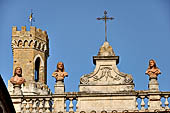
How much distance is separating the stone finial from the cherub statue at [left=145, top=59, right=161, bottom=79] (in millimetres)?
1799

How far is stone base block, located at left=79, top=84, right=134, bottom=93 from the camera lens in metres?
30.0

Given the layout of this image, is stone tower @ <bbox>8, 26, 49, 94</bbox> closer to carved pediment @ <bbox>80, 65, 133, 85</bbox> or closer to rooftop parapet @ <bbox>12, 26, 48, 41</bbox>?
rooftop parapet @ <bbox>12, 26, 48, 41</bbox>

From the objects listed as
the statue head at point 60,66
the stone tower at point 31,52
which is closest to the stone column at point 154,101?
the statue head at point 60,66

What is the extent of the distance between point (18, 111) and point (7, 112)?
4008 mm

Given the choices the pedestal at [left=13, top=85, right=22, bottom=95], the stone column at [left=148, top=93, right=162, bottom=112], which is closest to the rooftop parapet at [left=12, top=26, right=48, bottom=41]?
the pedestal at [left=13, top=85, right=22, bottom=95]

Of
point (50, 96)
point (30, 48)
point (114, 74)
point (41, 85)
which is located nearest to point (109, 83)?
point (114, 74)

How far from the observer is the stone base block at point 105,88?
30047 millimetres

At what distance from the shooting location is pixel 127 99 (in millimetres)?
29797

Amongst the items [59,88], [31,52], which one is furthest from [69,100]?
[31,52]

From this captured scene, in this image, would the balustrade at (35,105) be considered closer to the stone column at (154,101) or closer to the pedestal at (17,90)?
the pedestal at (17,90)

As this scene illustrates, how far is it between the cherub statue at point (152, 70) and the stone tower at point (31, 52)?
2384 cm

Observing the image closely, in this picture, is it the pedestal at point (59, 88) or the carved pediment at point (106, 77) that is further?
the carved pediment at point (106, 77)

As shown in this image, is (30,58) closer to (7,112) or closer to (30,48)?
(30,48)

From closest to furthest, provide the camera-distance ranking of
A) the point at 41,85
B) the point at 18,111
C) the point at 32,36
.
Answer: the point at 18,111 → the point at 41,85 → the point at 32,36
